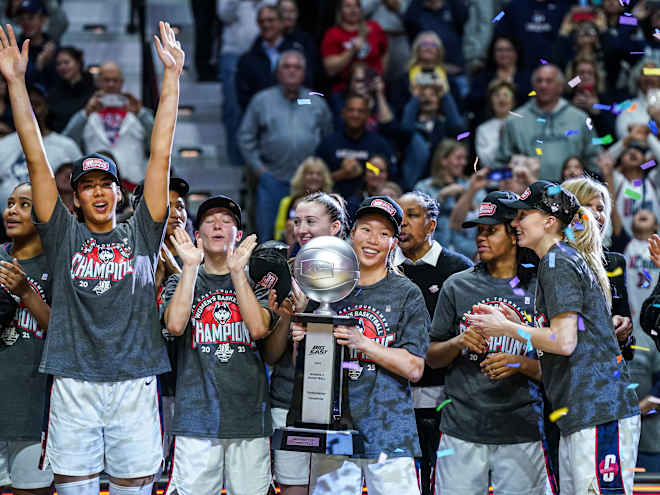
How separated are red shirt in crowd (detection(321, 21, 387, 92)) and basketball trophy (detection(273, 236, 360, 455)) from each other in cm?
562

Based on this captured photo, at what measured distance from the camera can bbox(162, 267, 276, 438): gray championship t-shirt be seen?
442 cm

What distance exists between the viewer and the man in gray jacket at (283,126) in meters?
8.57

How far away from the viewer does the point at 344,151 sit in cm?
816

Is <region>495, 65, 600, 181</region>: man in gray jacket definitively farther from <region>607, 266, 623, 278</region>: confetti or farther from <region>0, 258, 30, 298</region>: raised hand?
<region>0, 258, 30, 298</region>: raised hand

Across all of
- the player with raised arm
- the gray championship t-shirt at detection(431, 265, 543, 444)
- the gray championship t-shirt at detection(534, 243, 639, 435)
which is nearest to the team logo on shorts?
the gray championship t-shirt at detection(534, 243, 639, 435)

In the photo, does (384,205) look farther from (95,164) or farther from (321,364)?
(95,164)

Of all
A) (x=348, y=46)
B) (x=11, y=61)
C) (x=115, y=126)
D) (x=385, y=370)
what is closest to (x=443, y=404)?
(x=385, y=370)

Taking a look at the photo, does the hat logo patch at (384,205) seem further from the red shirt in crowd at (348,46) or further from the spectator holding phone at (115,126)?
the red shirt in crowd at (348,46)

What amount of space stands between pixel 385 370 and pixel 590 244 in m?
1.11

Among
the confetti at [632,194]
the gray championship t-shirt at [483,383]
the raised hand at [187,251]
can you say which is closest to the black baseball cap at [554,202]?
the gray championship t-shirt at [483,383]

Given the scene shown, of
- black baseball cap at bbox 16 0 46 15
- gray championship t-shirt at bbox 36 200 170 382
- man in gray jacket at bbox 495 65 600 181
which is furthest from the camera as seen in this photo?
black baseball cap at bbox 16 0 46 15

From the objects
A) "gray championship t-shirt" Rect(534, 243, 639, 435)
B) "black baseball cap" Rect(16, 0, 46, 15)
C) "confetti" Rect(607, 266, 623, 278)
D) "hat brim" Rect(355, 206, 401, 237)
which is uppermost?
"black baseball cap" Rect(16, 0, 46, 15)

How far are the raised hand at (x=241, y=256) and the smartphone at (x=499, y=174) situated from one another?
12.5 feet

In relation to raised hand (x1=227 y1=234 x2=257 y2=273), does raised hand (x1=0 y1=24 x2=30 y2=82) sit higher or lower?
higher
